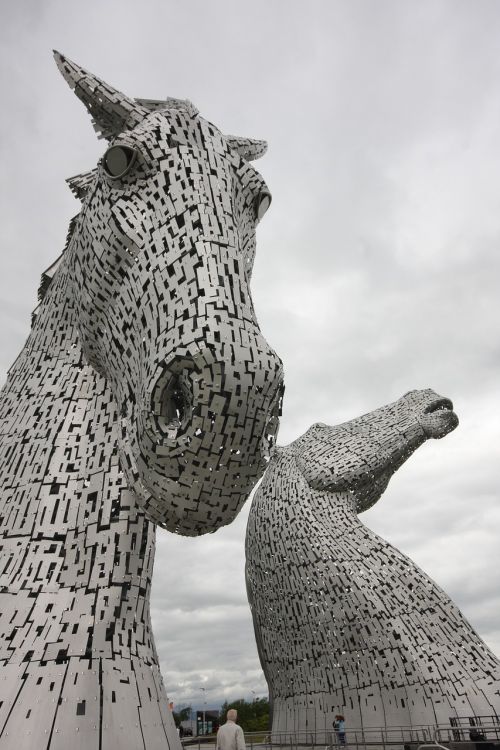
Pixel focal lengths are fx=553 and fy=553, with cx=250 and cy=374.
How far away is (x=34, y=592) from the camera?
1.94m

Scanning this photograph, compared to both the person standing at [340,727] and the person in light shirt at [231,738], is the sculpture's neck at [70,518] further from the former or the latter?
the person standing at [340,727]

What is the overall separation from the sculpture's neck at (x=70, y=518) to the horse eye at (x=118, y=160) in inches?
28.8

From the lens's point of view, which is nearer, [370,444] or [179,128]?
[179,128]

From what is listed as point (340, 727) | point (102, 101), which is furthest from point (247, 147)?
point (340, 727)

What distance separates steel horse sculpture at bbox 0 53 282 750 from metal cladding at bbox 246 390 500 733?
4797 millimetres

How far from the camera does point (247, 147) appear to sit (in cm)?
284

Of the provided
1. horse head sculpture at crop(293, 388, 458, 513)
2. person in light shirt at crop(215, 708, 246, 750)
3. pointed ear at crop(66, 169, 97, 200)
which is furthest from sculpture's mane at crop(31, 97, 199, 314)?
horse head sculpture at crop(293, 388, 458, 513)

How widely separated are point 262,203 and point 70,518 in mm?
1637

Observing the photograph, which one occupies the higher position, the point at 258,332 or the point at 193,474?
the point at 258,332

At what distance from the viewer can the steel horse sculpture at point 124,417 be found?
1.63 metres

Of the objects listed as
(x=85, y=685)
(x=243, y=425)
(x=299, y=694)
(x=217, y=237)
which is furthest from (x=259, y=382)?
(x=299, y=694)

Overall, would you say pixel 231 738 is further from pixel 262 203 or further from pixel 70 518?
pixel 262 203

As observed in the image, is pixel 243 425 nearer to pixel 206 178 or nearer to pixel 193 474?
pixel 193 474

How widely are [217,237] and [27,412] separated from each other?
3.85 ft
